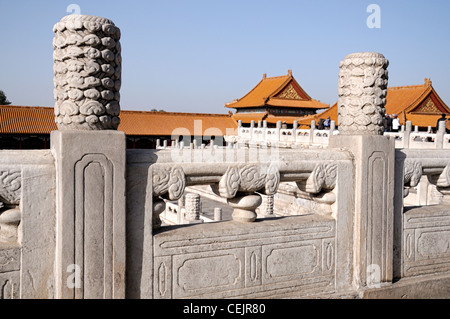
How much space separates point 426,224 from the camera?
3650 mm

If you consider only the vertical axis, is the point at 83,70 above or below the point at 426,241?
above

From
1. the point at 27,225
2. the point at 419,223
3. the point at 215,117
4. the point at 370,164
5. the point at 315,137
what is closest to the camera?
the point at 27,225

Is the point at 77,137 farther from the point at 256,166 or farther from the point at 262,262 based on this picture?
the point at 262,262

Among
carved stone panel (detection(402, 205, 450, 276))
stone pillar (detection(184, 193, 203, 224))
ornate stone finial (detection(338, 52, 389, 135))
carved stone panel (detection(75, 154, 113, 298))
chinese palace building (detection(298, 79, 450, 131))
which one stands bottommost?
stone pillar (detection(184, 193, 203, 224))

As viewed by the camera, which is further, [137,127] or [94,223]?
[137,127]

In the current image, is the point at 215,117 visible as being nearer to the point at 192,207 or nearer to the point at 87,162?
the point at 192,207

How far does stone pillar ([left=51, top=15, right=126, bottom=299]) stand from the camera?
2316 mm

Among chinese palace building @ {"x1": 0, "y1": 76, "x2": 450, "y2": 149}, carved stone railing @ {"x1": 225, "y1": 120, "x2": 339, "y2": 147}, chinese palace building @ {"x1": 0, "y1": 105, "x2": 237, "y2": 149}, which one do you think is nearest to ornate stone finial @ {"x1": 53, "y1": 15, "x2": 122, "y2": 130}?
carved stone railing @ {"x1": 225, "y1": 120, "x2": 339, "y2": 147}

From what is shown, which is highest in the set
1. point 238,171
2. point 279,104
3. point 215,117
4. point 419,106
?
point 279,104

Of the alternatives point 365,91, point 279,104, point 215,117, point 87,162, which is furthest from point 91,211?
point 279,104

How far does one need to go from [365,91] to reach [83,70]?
208cm

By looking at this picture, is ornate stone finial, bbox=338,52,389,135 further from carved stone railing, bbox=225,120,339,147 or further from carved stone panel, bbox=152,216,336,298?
carved stone railing, bbox=225,120,339,147

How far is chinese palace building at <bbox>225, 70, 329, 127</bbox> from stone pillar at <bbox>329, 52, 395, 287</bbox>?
109 feet

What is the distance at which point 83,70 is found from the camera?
2369mm
